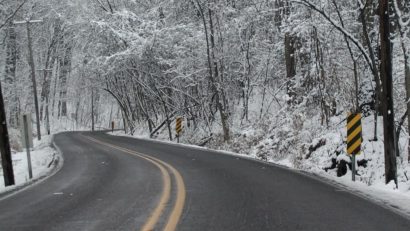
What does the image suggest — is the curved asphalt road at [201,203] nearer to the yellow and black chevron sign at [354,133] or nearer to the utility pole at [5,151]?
the yellow and black chevron sign at [354,133]

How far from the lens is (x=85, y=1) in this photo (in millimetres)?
42344

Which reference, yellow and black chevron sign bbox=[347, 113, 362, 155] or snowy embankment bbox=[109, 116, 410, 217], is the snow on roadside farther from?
yellow and black chevron sign bbox=[347, 113, 362, 155]

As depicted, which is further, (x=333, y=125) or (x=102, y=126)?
(x=102, y=126)

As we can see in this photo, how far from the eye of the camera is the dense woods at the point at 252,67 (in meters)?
13.5

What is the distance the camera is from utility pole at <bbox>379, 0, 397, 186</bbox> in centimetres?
1054

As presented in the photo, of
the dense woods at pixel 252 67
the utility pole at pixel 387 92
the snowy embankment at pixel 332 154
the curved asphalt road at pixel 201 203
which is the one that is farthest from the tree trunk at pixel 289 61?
the utility pole at pixel 387 92

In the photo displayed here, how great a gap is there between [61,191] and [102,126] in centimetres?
6316

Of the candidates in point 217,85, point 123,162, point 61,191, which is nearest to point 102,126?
point 217,85

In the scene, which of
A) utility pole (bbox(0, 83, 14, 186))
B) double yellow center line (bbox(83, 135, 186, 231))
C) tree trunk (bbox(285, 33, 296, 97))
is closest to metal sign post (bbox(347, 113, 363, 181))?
double yellow center line (bbox(83, 135, 186, 231))

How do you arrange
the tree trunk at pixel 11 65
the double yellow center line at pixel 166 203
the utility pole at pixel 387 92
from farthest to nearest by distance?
1. the tree trunk at pixel 11 65
2. the utility pole at pixel 387 92
3. the double yellow center line at pixel 166 203

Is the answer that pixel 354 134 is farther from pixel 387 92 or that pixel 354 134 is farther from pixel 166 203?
pixel 166 203

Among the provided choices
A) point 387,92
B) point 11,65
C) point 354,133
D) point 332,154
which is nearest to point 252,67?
point 332,154

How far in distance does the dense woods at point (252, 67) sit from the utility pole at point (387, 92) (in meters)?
0.02

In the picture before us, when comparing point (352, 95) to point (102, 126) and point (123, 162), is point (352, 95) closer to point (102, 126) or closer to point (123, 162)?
point (123, 162)
